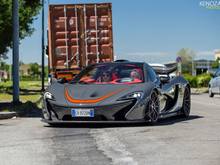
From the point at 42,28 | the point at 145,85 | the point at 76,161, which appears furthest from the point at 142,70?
the point at 42,28

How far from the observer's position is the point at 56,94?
10.4 metres

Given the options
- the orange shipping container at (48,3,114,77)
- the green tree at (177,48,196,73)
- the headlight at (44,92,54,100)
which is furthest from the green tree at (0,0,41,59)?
the green tree at (177,48,196,73)

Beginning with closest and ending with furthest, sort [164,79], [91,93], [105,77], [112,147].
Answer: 1. [112,147]
2. [91,93]
3. [105,77]
4. [164,79]

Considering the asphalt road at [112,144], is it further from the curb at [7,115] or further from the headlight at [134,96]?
the curb at [7,115]

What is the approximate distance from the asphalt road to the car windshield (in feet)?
3.04

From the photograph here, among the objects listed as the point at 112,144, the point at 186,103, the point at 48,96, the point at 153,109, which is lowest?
the point at 112,144

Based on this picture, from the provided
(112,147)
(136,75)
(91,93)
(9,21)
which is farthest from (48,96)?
(9,21)

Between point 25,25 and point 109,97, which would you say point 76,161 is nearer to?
point 109,97

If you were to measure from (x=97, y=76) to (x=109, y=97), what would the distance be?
1311 mm

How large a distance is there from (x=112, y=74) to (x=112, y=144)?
344 cm

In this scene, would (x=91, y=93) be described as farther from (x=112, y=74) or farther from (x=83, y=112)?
(x=112, y=74)

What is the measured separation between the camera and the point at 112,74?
11188 mm

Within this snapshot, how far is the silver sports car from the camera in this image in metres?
9.97

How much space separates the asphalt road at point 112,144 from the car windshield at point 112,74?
0.93 m
